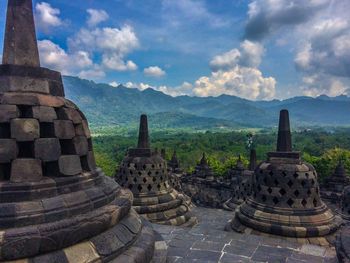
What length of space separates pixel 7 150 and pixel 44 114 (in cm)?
73

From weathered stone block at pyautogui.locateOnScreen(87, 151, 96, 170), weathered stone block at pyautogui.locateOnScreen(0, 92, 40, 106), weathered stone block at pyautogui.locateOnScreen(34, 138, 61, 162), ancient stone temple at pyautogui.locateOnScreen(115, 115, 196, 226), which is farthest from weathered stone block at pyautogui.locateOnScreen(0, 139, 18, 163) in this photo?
ancient stone temple at pyautogui.locateOnScreen(115, 115, 196, 226)

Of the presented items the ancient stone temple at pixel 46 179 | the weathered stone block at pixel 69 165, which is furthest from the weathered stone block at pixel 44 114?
the weathered stone block at pixel 69 165

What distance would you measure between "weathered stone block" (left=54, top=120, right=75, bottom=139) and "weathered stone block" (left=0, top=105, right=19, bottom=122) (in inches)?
22.4

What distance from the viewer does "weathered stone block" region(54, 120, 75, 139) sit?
473 cm

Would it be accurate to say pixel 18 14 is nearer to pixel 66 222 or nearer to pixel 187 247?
pixel 66 222

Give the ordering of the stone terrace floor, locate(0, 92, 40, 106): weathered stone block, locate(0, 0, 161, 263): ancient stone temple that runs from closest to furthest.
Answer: locate(0, 0, 161, 263): ancient stone temple < locate(0, 92, 40, 106): weathered stone block < the stone terrace floor

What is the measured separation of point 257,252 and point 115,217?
3.29 metres

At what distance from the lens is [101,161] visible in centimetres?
5297

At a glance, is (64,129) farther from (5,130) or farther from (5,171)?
(5,171)

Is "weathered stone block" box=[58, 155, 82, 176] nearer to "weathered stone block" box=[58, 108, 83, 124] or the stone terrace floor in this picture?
"weathered stone block" box=[58, 108, 83, 124]

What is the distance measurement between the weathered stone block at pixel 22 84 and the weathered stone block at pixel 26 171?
1.17m

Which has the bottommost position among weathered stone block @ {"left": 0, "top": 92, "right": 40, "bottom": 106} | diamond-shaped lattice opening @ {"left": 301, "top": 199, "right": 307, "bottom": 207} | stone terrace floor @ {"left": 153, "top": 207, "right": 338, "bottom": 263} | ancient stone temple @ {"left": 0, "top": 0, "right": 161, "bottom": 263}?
stone terrace floor @ {"left": 153, "top": 207, "right": 338, "bottom": 263}

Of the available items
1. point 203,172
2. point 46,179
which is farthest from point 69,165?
point 203,172

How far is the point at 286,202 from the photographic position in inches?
341
